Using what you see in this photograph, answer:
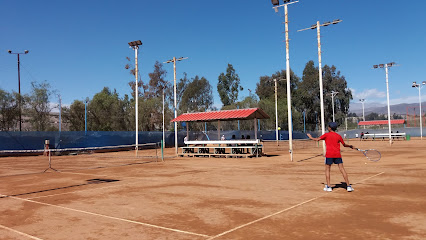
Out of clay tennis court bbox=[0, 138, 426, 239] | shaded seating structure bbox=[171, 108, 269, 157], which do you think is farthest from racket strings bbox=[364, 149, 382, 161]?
shaded seating structure bbox=[171, 108, 269, 157]

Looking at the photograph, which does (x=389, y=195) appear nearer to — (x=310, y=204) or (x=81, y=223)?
(x=310, y=204)

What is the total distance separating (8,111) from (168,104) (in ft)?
101

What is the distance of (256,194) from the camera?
976cm

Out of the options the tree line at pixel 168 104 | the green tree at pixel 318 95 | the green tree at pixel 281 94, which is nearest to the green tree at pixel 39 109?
the tree line at pixel 168 104

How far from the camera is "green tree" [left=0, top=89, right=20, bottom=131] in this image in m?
42.4

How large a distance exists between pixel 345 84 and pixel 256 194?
96080 mm

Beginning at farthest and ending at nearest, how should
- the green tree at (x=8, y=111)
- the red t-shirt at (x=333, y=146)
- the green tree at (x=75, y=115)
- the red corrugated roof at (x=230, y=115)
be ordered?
1. the green tree at (x=75, y=115)
2. the green tree at (x=8, y=111)
3. the red corrugated roof at (x=230, y=115)
4. the red t-shirt at (x=333, y=146)

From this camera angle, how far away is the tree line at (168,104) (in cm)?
4553

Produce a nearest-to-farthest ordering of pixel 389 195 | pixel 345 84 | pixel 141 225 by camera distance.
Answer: pixel 141 225 < pixel 389 195 < pixel 345 84

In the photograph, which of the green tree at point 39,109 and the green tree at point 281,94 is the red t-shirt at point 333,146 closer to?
the green tree at point 39,109

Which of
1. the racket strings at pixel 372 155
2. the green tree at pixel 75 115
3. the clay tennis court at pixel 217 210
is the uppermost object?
the green tree at pixel 75 115

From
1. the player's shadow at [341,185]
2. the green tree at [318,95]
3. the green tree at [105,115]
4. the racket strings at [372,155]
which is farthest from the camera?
the green tree at [318,95]

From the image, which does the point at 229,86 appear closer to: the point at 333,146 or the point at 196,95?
the point at 196,95

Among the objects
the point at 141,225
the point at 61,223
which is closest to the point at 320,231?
the point at 141,225
